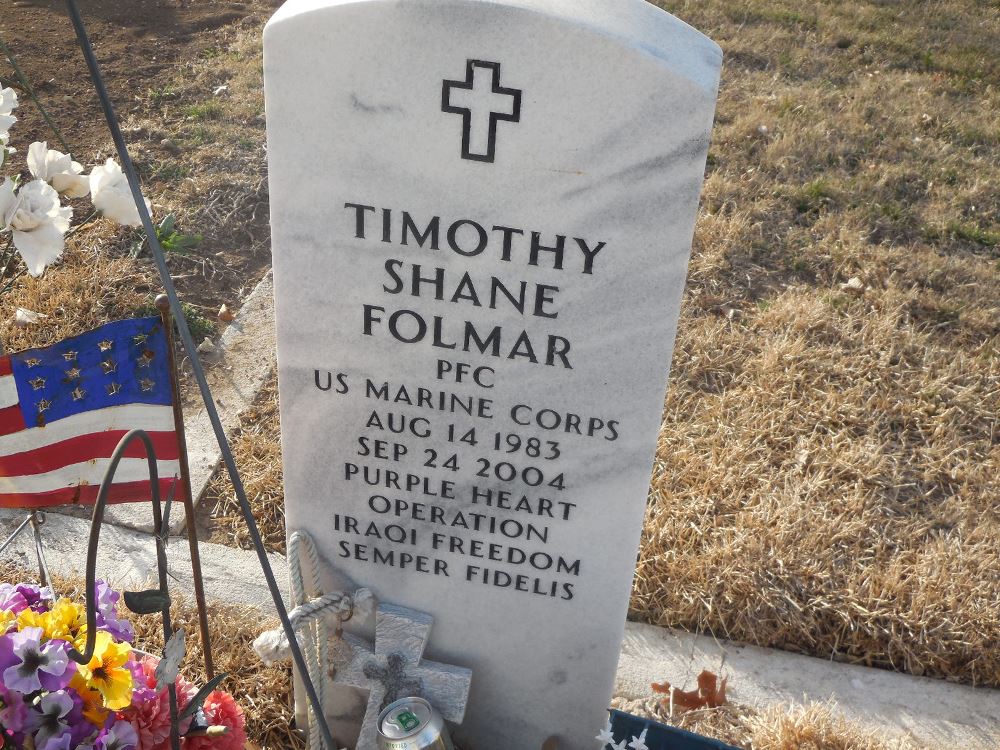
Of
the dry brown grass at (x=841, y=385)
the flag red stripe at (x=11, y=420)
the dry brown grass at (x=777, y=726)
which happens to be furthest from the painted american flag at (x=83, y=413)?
the dry brown grass at (x=841, y=385)

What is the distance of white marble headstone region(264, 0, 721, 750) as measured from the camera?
1.40m

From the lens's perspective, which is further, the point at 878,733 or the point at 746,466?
the point at 746,466

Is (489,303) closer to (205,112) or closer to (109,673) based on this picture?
(109,673)

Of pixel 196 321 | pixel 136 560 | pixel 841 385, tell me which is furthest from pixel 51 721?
pixel 841 385

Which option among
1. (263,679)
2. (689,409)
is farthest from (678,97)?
(689,409)

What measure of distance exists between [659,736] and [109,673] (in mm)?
961

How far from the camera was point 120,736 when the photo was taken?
138cm

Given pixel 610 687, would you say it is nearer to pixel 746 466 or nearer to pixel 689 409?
pixel 746 466

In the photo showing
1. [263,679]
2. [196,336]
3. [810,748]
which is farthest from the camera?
[196,336]

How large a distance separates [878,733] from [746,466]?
909mm

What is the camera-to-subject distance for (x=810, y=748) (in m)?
1.93

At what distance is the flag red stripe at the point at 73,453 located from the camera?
167cm

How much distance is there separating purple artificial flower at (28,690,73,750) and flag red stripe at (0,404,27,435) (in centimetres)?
54

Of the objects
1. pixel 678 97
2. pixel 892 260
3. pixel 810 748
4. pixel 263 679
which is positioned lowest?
pixel 263 679
